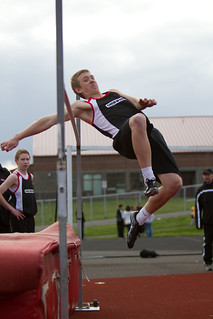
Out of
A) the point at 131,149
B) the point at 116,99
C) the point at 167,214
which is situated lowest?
the point at 167,214

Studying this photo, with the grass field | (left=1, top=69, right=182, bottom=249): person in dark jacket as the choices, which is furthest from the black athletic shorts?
the grass field

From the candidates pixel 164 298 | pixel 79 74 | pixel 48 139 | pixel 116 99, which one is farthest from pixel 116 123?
pixel 48 139

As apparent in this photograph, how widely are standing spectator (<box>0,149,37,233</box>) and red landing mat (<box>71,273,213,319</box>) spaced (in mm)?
1139

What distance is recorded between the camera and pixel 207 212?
9.23 m

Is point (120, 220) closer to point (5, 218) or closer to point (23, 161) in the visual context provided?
point (5, 218)

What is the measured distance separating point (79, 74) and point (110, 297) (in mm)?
2789

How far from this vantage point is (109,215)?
2423 centimetres

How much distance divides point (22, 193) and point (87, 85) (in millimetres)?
2308

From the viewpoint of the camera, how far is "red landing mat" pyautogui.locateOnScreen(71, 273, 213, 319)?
4.99m

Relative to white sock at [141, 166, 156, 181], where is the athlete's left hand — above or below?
above

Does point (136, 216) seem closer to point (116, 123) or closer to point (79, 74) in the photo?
point (116, 123)

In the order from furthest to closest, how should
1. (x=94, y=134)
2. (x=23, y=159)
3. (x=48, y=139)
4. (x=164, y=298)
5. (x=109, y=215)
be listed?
(x=48, y=139), (x=109, y=215), (x=94, y=134), (x=23, y=159), (x=164, y=298)

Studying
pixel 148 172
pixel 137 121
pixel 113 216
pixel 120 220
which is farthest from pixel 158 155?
pixel 113 216

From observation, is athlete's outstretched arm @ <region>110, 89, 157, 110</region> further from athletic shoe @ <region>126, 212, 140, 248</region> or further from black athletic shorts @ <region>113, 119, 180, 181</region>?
athletic shoe @ <region>126, 212, 140, 248</region>
